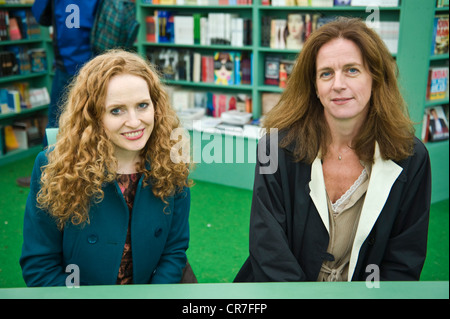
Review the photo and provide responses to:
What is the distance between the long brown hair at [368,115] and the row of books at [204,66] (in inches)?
117

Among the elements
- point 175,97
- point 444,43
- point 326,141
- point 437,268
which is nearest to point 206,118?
point 175,97

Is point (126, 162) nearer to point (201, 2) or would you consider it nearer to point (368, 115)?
point (368, 115)

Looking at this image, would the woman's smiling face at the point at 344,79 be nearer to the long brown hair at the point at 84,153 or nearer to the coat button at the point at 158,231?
the long brown hair at the point at 84,153

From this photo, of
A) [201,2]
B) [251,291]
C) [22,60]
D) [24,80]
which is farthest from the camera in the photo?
[24,80]

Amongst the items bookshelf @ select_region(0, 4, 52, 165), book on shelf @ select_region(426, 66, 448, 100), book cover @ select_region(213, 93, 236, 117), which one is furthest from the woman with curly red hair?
bookshelf @ select_region(0, 4, 52, 165)

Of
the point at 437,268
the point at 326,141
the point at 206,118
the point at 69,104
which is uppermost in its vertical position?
the point at 69,104

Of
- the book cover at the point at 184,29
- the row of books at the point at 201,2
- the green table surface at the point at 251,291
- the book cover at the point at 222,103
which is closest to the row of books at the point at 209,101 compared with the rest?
the book cover at the point at 222,103

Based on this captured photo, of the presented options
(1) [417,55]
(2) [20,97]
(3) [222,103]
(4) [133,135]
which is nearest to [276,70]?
(3) [222,103]

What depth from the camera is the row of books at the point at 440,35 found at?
3.78 metres

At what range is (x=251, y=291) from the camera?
91 cm

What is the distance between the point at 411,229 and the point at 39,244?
118cm

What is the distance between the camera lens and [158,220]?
63.6 inches
